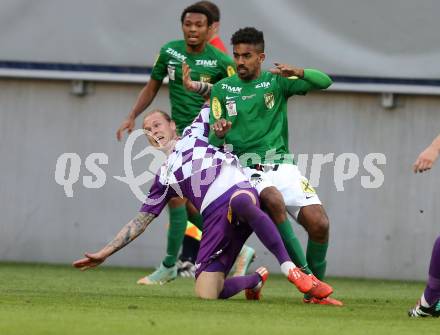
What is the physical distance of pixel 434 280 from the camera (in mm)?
6723

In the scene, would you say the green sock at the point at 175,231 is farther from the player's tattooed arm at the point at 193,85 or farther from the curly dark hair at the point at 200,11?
the curly dark hair at the point at 200,11

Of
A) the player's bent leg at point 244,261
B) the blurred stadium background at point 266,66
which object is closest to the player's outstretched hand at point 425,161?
the player's bent leg at point 244,261

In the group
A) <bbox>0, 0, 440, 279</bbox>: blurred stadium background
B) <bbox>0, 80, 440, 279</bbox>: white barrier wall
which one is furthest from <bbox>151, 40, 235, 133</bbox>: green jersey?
<bbox>0, 80, 440, 279</bbox>: white barrier wall

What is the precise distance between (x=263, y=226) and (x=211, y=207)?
0.58 m

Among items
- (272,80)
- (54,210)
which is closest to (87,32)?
(54,210)

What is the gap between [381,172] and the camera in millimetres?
11828

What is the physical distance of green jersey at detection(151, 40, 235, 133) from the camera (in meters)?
9.55

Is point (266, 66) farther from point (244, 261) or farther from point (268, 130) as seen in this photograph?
point (268, 130)

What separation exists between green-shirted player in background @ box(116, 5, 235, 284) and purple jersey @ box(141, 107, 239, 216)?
4.63ft

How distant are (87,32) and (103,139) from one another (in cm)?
107

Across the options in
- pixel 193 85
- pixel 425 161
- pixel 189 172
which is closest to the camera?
pixel 425 161

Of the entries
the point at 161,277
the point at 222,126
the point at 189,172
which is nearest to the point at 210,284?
the point at 189,172

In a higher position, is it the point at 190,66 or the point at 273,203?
the point at 190,66

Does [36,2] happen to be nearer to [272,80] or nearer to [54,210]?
[54,210]
